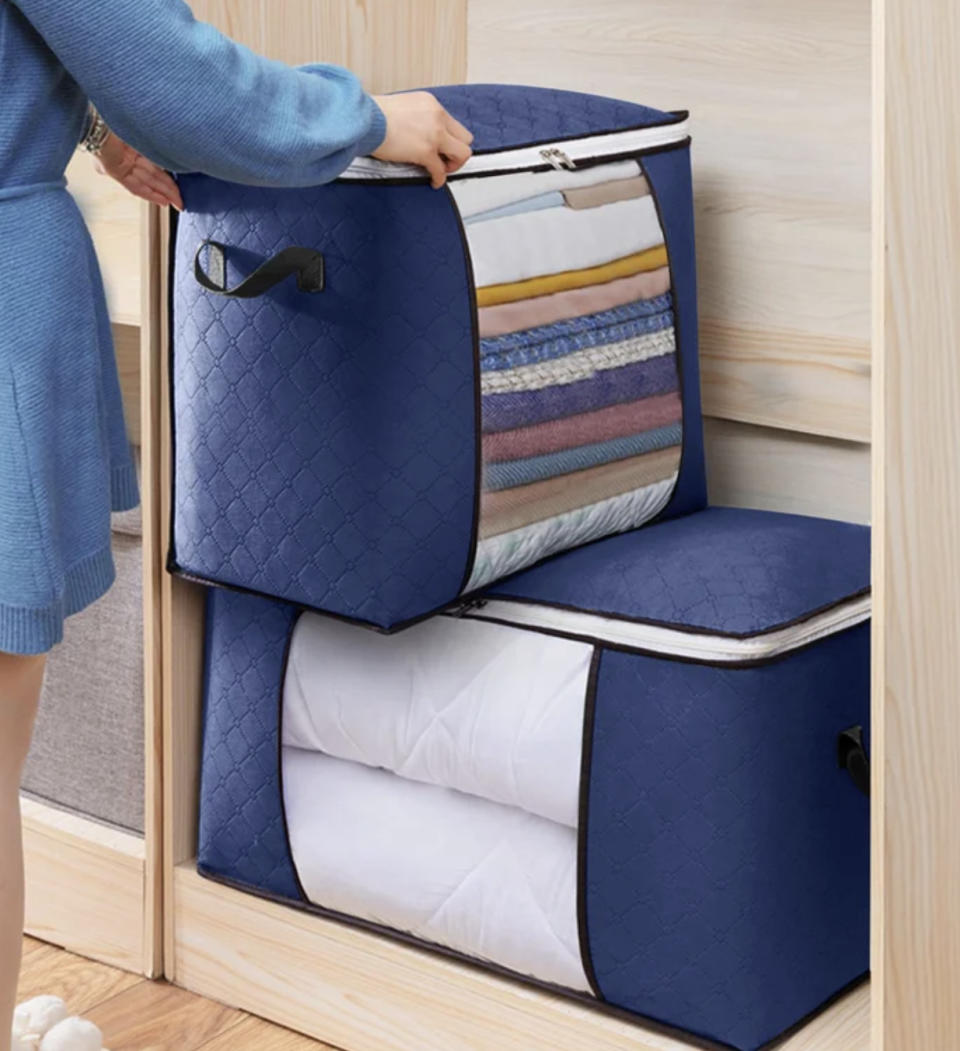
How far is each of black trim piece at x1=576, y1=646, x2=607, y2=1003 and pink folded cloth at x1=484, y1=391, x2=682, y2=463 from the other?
16 centimetres

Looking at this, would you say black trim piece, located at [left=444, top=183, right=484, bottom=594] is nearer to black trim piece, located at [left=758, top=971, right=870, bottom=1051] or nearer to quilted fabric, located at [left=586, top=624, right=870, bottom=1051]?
quilted fabric, located at [left=586, top=624, right=870, bottom=1051]

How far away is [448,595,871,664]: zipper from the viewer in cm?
114

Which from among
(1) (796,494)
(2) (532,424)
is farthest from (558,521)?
(1) (796,494)

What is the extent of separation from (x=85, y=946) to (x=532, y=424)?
655 mm

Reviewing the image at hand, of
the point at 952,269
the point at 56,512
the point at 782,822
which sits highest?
the point at 952,269

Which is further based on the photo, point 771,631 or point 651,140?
point 651,140

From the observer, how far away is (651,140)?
1.37 m

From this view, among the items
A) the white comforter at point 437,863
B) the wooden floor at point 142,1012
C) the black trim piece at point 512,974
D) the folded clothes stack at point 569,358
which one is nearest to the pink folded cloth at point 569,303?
the folded clothes stack at point 569,358

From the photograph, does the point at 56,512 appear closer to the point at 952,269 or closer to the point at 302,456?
the point at 302,456

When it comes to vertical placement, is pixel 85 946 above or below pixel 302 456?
below

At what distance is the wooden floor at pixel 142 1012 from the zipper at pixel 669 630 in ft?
1.32

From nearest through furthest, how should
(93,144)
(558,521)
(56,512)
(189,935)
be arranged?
(56,512)
(93,144)
(558,521)
(189,935)

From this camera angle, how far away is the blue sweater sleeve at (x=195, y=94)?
899 millimetres

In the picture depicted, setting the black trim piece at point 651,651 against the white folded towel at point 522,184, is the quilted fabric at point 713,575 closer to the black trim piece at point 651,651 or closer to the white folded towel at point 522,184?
the black trim piece at point 651,651
